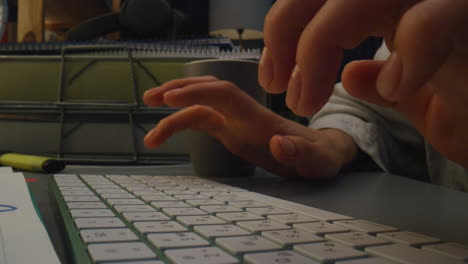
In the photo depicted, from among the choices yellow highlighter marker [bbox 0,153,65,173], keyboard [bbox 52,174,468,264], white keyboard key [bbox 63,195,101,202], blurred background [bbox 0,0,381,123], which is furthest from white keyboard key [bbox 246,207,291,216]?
blurred background [bbox 0,0,381,123]

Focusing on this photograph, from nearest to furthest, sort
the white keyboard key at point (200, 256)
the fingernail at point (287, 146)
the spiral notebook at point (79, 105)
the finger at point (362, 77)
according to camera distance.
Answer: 1. the white keyboard key at point (200, 256)
2. the finger at point (362, 77)
3. the fingernail at point (287, 146)
4. the spiral notebook at point (79, 105)

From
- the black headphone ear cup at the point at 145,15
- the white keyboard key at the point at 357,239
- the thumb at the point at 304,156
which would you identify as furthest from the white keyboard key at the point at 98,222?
the black headphone ear cup at the point at 145,15

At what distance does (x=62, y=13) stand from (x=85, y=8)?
0.25 ft

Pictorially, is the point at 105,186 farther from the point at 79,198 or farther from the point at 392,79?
the point at 392,79

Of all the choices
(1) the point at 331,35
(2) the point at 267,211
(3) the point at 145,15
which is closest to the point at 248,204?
(2) the point at 267,211

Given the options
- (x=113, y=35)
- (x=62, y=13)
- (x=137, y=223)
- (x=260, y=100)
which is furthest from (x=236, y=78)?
(x=62, y=13)

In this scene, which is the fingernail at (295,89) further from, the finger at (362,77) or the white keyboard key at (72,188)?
the white keyboard key at (72,188)

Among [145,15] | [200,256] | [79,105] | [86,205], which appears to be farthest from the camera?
[145,15]

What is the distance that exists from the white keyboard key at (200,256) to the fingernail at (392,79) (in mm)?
94

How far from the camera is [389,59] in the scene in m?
0.18

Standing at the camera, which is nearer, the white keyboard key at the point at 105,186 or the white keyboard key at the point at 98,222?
the white keyboard key at the point at 98,222

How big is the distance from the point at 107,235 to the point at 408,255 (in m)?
0.13

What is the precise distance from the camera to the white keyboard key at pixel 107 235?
17 cm

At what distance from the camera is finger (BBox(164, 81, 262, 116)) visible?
1.44 feet
